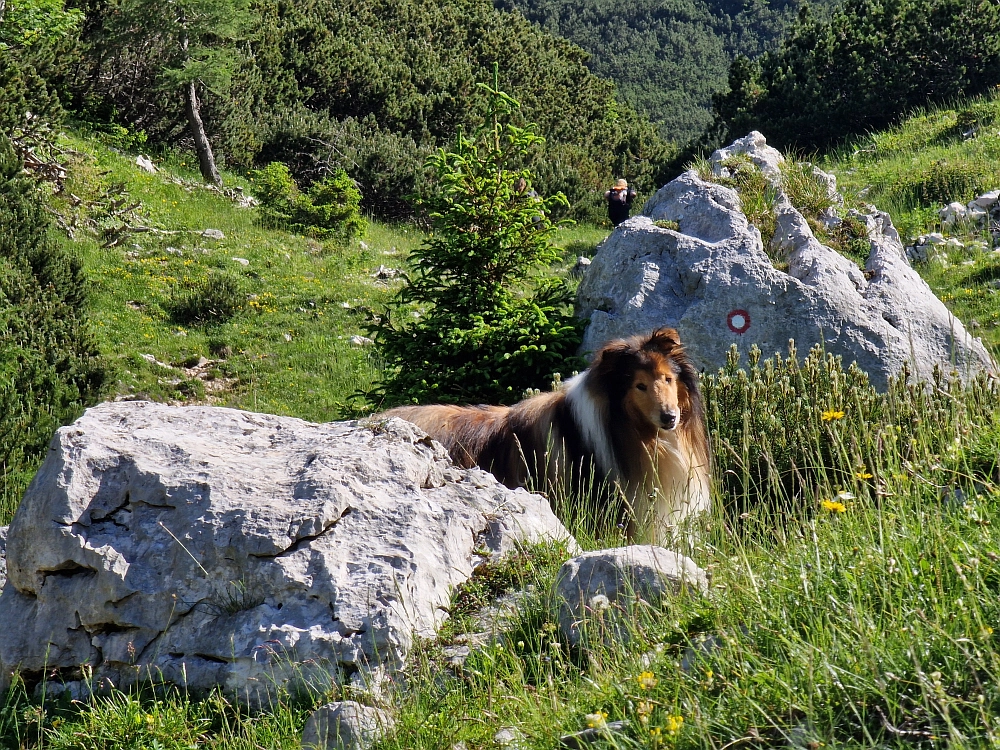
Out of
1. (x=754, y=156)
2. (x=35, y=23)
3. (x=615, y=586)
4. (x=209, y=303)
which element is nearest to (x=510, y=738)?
(x=615, y=586)

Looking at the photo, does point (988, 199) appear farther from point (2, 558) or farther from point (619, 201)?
point (2, 558)

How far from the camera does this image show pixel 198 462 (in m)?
4.19

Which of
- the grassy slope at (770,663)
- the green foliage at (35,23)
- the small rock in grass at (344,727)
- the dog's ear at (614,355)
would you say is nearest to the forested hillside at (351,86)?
the green foliage at (35,23)

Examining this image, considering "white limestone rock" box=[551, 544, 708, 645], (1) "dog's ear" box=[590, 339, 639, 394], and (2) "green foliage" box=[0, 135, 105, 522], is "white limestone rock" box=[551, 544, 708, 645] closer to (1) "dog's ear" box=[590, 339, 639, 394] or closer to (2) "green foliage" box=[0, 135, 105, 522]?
(1) "dog's ear" box=[590, 339, 639, 394]

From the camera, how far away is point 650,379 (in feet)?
19.2

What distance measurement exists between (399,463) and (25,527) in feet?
5.51

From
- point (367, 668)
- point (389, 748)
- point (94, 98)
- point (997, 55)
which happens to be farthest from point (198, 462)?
point (997, 55)

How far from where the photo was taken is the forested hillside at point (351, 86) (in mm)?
20156

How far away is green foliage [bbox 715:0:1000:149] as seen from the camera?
68.1 ft

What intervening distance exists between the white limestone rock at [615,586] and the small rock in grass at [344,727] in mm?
763

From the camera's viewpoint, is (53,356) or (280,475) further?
(53,356)

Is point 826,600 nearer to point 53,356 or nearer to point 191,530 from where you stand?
point 191,530

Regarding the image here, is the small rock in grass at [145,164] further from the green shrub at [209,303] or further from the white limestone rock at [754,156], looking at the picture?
the white limestone rock at [754,156]

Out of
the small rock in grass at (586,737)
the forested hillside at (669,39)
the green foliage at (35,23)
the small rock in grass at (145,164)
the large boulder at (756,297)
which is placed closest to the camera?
the small rock in grass at (586,737)
